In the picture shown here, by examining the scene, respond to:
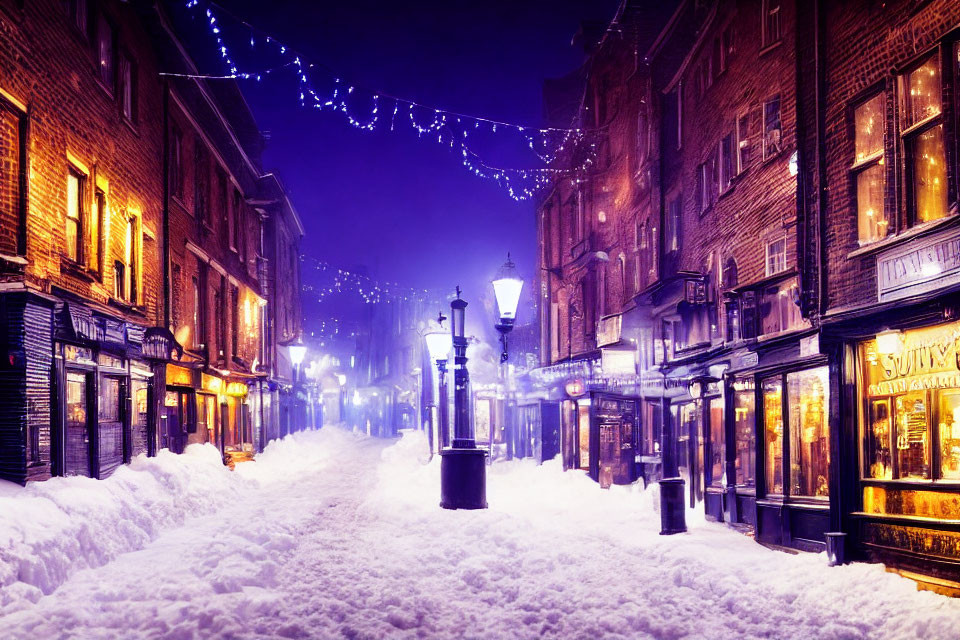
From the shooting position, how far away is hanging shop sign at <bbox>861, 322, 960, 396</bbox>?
9578 mm

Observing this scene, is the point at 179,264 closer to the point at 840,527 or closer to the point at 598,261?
the point at 598,261

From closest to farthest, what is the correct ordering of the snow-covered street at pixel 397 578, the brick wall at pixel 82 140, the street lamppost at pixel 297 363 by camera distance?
the snow-covered street at pixel 397 578, the brick wall at pixel 82 140, the street lamppost at pixel 297 363

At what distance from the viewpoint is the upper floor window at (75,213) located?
15141 millimetres

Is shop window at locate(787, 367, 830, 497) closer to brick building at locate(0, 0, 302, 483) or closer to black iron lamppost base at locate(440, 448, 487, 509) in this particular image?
black iron lamppost base at locate(440, 448, 487, 509)

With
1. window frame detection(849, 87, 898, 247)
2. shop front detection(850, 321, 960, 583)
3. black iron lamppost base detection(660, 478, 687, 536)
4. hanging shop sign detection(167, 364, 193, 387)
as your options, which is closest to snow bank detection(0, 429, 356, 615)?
hanging shop sign detection(167, 364, 193, 387)

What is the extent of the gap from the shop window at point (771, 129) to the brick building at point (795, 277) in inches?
2.0

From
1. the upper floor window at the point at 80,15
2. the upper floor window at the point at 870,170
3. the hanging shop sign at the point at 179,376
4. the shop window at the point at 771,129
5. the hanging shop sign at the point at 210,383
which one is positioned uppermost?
the upper floor window at the point at 80,15

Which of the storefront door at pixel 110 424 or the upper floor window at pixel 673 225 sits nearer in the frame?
the storefront door at pixel 110 424

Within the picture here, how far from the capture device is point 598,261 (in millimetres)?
27984

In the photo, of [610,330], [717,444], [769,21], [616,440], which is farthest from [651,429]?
[769,21]

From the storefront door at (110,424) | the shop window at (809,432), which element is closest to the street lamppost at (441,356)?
the storefront door at (110,424)

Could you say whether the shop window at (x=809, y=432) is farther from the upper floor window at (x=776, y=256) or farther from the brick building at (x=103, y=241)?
the brick building at (x=103, y=241)

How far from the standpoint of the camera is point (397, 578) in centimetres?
952

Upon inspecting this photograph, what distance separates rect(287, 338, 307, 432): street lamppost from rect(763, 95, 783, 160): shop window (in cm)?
2790
